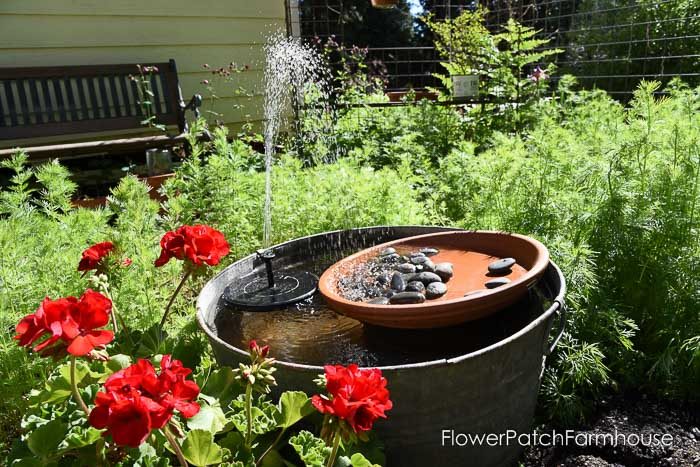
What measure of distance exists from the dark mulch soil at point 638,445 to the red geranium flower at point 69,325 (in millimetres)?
1489

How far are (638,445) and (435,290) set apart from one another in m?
0.87

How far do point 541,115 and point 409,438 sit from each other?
13.2 feet

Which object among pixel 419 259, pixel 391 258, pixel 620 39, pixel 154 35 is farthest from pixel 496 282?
pixel 620 39

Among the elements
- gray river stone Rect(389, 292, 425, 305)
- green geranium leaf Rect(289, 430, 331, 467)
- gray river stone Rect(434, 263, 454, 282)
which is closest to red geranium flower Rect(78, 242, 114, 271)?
green geranium leaf Rect(289, 430, 331, 467)

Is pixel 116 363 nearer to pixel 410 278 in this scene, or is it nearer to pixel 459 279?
pixel 410 278

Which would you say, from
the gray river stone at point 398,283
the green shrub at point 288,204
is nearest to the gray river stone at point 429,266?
the gray river stone at point 398,283

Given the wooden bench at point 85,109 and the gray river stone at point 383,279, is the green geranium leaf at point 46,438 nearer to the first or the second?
the gray river stone at point 383,279

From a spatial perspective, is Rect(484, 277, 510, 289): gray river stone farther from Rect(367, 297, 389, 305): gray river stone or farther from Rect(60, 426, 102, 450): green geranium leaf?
Rect(60, 426, 102, 450): green geranium leaf

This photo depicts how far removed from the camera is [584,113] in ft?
13.6

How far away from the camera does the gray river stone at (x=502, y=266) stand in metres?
2.10

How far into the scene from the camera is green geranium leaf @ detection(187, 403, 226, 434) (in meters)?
1.35

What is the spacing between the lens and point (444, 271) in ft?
6.91

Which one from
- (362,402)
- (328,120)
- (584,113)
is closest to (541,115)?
(584,113)

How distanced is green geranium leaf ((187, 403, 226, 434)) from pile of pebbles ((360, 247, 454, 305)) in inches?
27.3
